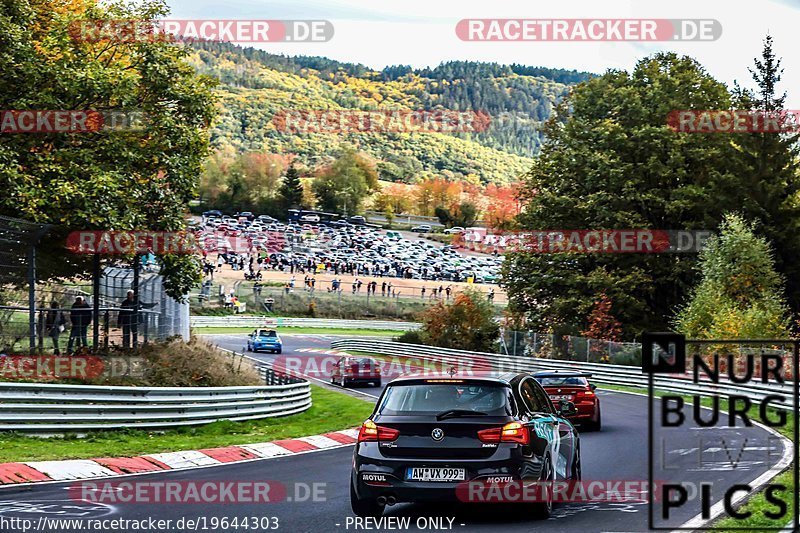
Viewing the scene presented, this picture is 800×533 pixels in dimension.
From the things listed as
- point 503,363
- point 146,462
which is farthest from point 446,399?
point 503,363

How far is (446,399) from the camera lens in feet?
36.3

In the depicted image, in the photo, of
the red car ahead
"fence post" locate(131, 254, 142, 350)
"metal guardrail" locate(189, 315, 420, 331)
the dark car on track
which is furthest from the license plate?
"metal guardrail" locate(189, 315, 420, 331)

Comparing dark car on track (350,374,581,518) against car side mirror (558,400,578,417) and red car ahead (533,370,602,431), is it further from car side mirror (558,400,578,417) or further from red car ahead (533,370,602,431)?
red car ahead (533,370,602,431)

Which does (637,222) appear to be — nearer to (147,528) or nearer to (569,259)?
(569,259)

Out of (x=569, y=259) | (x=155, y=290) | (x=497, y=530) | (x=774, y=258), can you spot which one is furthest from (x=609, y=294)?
(x=497, y=530)

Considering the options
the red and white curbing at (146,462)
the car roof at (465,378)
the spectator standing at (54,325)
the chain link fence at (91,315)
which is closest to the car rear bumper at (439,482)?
the car roof at (465,378)

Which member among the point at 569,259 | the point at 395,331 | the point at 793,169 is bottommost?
the point at 395,331

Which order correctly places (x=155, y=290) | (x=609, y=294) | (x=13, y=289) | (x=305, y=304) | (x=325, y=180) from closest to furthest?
(x=13, y=289), (x=155, y=290), (x=609, y=294), (x=305, y=304), (x=325, y=180)

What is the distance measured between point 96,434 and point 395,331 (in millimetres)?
67644

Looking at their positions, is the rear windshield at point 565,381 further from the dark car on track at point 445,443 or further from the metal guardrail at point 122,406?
the dark car on track at point 445,443

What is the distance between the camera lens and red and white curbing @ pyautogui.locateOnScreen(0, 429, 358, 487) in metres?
15.0

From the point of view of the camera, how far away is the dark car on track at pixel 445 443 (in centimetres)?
1058

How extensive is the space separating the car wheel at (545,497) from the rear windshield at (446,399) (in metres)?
0.76

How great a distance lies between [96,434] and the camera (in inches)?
803
